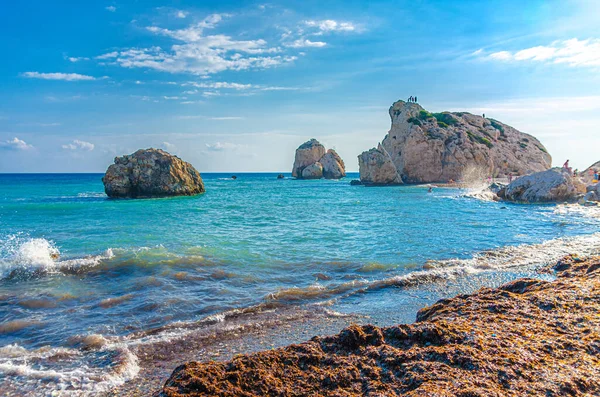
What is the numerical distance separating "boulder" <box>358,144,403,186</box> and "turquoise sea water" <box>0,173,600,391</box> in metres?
43.6

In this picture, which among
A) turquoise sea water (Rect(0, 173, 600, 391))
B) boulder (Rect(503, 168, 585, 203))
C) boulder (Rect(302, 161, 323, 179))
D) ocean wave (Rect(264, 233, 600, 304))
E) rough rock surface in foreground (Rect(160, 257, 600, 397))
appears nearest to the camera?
rough rock surface in foreground (Rect(160, 257, 600, 397))

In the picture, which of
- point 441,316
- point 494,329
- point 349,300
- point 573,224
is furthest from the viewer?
point 573,224

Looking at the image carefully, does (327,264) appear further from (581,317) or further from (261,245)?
(581,317)

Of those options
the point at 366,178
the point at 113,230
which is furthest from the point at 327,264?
the point at 366,178

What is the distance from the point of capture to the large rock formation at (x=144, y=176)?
139 feet

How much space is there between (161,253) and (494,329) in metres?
11.8

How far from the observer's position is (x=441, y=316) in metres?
5.56

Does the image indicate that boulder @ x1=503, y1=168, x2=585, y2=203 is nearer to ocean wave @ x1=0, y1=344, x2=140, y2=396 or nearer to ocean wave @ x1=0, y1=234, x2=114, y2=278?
ocean wave @ x1=0, y1=234, x2=114, y2=278

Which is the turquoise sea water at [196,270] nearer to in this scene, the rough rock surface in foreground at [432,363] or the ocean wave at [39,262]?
the ocean wave at [39,262]

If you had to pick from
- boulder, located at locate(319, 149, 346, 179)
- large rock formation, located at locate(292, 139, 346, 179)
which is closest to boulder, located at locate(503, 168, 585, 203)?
boulder, located at locate(319, 149, 346, 179)

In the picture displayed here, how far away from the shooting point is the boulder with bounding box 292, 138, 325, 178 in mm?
110062

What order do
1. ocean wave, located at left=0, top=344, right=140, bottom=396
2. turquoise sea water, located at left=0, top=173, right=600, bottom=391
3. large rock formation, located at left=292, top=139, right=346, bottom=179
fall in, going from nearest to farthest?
ocean wave, located at left=0, top=344, right=140, bottom=396 < turquoise sea water, located at left=0, top=173, right=600, bottom=391 < large rock formation, located at left=292, top=139, right=346, bottom=179

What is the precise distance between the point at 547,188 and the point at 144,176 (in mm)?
40381

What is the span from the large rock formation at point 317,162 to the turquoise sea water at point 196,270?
286ft
